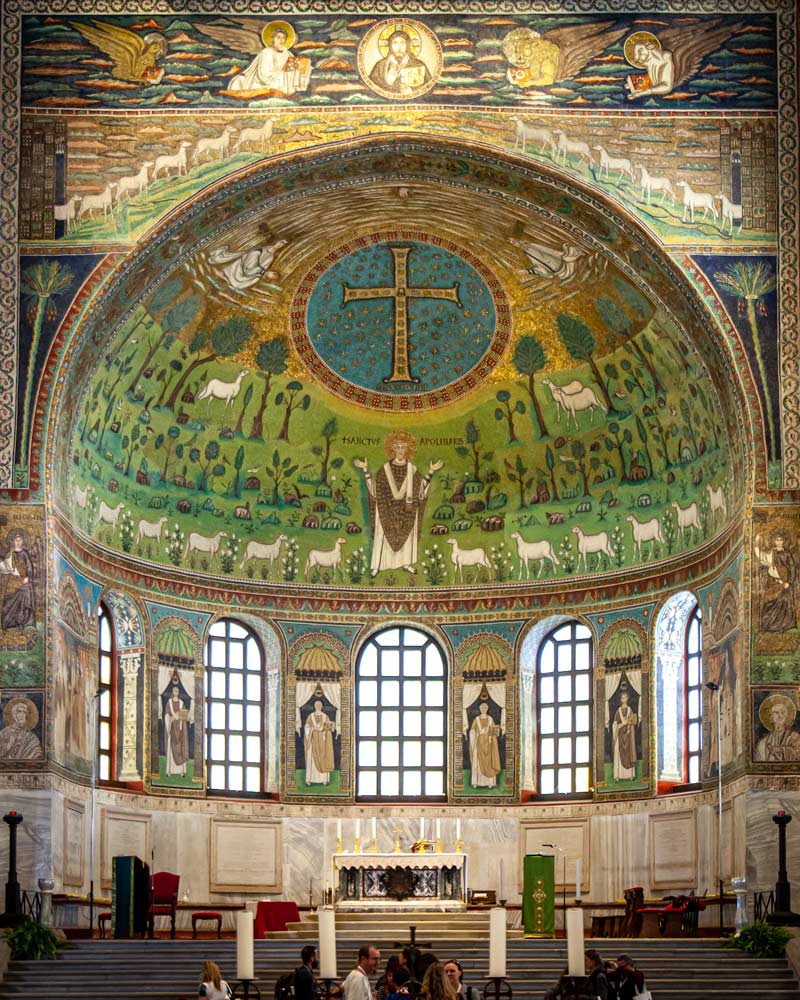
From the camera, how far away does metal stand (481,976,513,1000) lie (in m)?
26.9

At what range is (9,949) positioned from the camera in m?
32.8

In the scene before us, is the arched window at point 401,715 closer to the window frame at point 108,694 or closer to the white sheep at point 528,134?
the window frame at point 108,694

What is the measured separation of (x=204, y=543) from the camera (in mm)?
41875

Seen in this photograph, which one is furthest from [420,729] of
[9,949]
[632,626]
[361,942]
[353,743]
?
[9,949]

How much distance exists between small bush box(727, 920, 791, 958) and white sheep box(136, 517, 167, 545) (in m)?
13.9

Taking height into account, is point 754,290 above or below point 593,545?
above

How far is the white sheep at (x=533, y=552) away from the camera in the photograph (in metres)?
42.4

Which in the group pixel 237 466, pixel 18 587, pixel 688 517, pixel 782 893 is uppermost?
pixel 237 466

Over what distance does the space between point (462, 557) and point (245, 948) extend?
688 inches

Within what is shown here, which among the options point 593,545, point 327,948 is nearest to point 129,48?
point 593,545

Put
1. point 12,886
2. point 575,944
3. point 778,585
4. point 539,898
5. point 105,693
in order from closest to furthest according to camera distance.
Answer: point 575,944 → point 12,886 → point 778,585 → point 539,898 → point 105,693

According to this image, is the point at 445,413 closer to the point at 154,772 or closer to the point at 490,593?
the point at 490,593

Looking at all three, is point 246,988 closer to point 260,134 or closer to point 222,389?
point 260,134

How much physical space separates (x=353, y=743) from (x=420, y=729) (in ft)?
4.65
